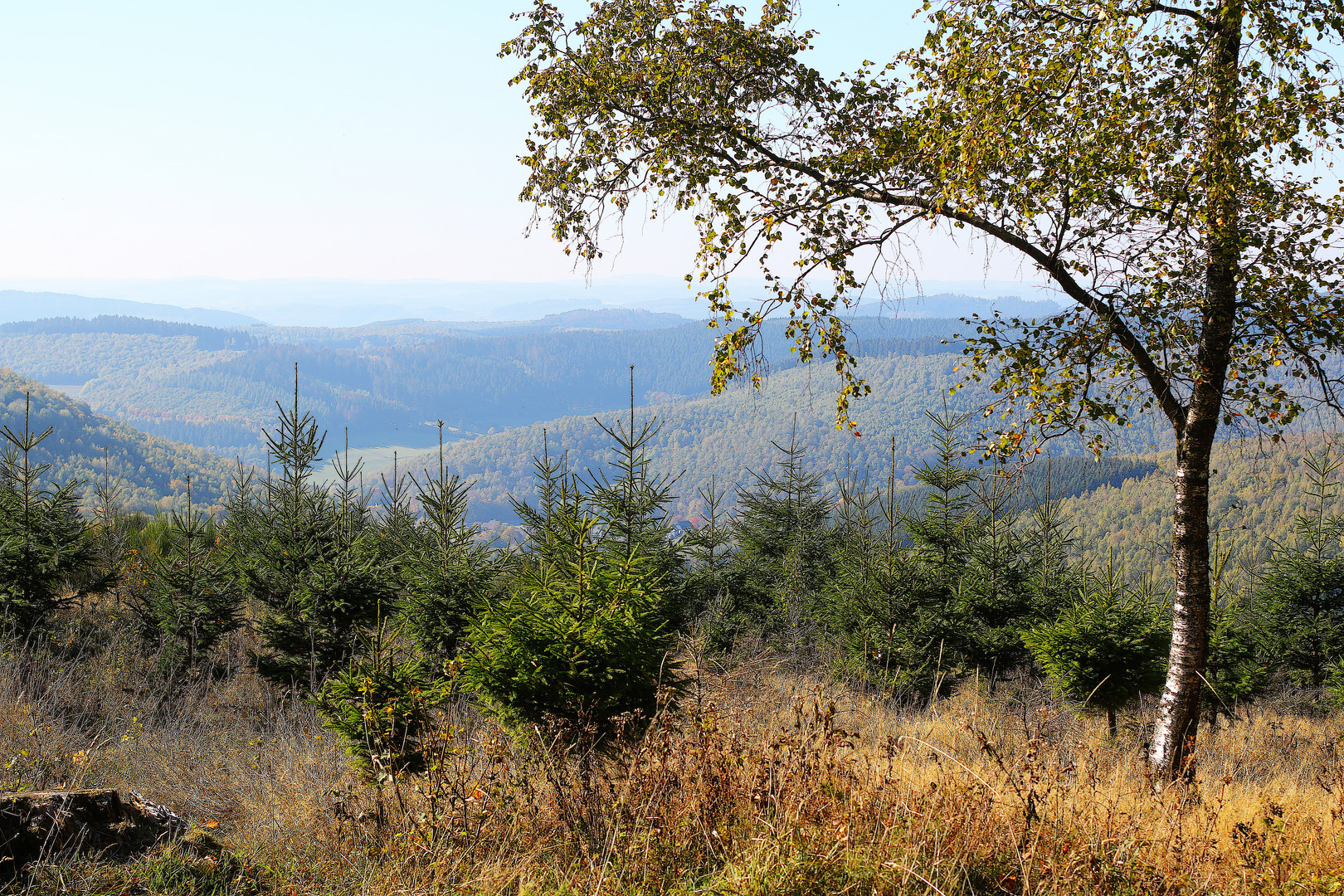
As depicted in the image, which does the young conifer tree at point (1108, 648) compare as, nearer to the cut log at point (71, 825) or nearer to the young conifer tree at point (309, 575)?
the young conifer tree at point (309, 575)

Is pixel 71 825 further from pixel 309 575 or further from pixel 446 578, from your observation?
pixel 309 575

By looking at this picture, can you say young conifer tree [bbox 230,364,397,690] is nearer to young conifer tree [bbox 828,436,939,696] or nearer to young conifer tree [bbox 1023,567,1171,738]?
young conifer tree [bbox 828,436,939,696]

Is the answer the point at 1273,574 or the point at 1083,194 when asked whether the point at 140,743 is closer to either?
the point at 1083,194

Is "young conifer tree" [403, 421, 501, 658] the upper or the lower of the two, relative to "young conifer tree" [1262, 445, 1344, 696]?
upper

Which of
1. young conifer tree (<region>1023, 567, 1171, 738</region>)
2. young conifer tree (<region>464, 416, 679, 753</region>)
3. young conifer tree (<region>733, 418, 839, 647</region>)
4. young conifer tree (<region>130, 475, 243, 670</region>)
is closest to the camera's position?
young conifer tree (<region>464, 416, 679, 753</region>)

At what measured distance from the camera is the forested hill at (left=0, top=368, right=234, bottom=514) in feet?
403

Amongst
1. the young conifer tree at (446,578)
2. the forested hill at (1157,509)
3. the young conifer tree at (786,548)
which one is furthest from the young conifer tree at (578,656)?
the forested hill at (1157,509)

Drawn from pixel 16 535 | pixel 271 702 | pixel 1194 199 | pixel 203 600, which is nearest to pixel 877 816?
pixel 1194 199

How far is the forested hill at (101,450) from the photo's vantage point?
12269cm

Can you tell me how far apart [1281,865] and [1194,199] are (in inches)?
170

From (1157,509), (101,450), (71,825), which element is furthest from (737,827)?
(101,450)

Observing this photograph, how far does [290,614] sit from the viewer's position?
8.82 meters

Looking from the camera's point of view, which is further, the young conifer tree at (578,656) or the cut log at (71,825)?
the young conifer tree at (578,656)

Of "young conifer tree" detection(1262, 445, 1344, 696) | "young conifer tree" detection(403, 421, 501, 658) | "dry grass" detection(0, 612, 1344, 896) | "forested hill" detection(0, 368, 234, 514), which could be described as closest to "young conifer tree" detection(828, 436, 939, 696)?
"dry grass" detection(0, 612, 1344, 896)
